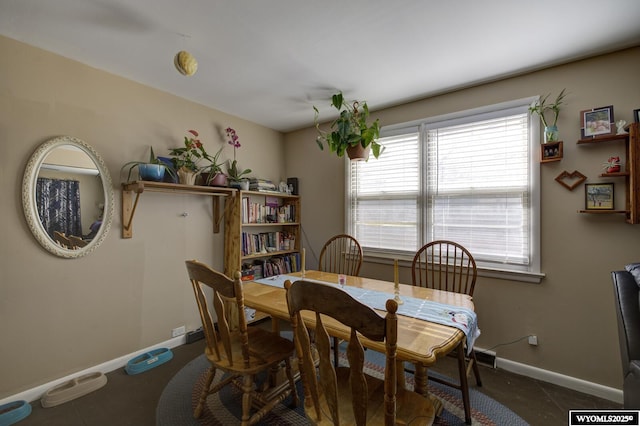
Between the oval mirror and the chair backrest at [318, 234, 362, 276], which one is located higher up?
the oval mirror

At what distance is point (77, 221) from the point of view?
82.6 inches

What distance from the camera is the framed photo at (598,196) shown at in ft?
6.29

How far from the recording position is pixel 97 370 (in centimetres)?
218

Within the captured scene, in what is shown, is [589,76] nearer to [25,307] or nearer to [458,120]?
[458,120]

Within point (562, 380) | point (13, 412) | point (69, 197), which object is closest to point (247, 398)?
point (13, 412)

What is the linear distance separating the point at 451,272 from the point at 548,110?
5.01 feet

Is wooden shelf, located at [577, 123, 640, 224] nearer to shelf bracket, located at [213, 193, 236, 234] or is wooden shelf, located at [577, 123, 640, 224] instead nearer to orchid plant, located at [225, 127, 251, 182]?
orchid plant, located at [225, 127, 251, 182]

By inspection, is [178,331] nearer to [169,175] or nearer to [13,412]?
[13,412]

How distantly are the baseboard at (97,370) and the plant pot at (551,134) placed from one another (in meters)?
3.66

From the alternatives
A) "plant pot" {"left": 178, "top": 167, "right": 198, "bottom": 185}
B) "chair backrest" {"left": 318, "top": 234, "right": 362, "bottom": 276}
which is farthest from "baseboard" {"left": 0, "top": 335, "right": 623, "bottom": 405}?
"plant pot" {"left": 178, "top": 167, "right": 198, "bottom": 185}

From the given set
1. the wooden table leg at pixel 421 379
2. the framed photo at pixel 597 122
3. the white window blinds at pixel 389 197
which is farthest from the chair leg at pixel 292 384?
the framed photo at pixel 597 122

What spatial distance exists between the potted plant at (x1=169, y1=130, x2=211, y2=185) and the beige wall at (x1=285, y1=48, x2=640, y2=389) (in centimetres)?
263

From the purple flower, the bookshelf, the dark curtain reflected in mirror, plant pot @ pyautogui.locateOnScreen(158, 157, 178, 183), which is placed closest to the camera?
the dark curtain reflected in mirror

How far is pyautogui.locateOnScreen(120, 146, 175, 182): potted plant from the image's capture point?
2283mm
